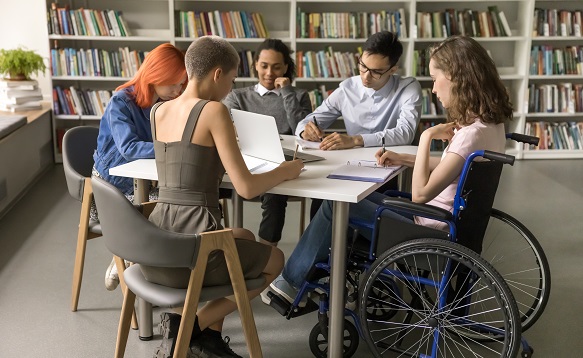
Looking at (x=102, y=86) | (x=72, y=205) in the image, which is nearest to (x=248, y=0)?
(x=102, y=86)

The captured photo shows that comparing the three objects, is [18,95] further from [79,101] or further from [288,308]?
[288,308]

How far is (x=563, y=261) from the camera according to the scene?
3582mm

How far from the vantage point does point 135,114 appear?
9.41ft

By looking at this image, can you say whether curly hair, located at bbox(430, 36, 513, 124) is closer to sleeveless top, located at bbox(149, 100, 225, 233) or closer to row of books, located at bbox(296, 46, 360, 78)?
sleeveless top, located at bbox(149, 100, 225, 233)

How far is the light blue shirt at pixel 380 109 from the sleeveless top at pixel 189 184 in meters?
1.17

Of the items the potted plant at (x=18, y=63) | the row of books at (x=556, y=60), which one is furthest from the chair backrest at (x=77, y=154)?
the row of books at (x=556, y=60)

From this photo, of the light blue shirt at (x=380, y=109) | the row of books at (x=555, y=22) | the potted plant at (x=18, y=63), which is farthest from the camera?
the row of books at (x=555, y=22)

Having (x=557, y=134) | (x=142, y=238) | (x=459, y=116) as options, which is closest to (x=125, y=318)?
(x=142, y=238)

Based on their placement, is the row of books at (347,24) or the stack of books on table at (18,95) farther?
the row of books at (347,24)

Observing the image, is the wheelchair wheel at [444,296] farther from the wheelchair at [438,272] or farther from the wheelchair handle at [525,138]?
the wheelchair handle at [525,138]

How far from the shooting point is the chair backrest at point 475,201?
2201mm

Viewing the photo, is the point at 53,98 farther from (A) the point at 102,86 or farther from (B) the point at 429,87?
(B) the point at 429,87

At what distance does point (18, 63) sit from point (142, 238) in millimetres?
3649

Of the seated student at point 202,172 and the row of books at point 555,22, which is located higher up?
the row of books at point 555,22
